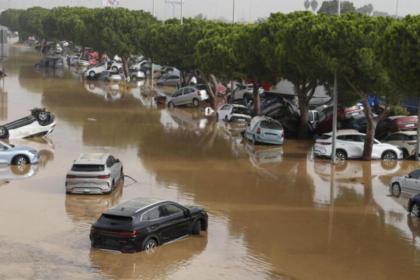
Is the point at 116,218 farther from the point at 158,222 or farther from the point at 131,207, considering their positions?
the point at 158,222

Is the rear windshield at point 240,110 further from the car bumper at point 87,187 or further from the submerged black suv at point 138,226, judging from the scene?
the submerged black suv at point 138,226

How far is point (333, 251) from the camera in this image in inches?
734

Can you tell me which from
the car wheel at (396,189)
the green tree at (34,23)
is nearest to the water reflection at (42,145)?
the car wheel at (396,189)

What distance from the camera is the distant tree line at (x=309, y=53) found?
2502 cm

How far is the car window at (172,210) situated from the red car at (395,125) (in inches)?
852

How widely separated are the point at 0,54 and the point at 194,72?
2394 centimetres

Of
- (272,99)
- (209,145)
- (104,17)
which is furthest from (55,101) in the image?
(104,17)

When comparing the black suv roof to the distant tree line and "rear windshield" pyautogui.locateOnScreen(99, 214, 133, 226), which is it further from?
the distant tree line

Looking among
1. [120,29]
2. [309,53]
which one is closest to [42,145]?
[309,53]

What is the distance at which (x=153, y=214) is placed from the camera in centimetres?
1844

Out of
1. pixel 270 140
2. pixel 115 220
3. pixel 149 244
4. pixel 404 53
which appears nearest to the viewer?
pixel 115 220

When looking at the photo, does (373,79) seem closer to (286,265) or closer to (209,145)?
(209,145)

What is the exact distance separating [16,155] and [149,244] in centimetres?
1307

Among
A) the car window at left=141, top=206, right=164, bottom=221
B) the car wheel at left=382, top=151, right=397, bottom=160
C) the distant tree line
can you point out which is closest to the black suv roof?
the car window at left=141, top=206, right=164, bottom=221
